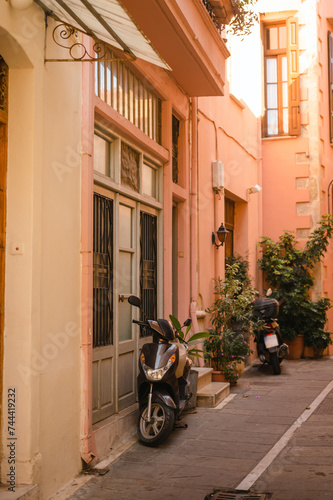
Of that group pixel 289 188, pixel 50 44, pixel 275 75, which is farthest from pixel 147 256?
pixel 275 75

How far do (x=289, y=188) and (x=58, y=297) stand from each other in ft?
34.9

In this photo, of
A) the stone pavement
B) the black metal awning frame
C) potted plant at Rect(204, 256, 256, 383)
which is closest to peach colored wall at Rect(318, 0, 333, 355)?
potted plant at Rect(204, 256, 256, 383)

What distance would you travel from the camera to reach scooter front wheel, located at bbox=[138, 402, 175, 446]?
6.59 metres

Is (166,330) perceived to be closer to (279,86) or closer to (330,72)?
(279,86)

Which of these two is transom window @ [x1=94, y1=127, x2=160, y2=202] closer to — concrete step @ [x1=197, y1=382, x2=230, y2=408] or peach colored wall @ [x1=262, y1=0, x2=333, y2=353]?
concrete step @ [x1=197, y1=382, x2=230, y2=408]

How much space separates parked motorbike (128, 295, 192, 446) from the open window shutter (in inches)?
373

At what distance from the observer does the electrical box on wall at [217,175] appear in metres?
11.1

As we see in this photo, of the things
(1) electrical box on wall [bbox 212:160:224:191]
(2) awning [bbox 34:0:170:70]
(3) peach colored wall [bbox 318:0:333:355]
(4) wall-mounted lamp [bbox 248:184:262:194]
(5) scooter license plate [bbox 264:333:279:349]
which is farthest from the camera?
(3) peach colored wall [bbox 318:0:333:355]

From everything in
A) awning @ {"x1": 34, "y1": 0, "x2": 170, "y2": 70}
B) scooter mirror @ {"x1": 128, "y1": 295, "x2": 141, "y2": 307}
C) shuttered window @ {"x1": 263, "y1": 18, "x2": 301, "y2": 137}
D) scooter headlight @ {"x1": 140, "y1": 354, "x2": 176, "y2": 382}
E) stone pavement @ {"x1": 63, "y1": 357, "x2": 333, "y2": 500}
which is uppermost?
shuttered window @ {"x1": 263, "y1": 18, "x2": 301, "y2": 137}

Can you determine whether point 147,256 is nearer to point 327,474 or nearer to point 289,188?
point 327,474

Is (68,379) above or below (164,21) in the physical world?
below

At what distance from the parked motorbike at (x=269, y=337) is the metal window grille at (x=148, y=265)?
351cm

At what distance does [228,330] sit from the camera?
10172mm

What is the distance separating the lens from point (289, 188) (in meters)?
15.1
